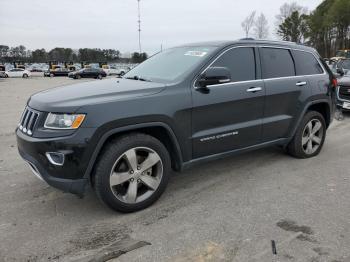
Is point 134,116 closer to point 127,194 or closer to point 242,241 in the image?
point 127,194

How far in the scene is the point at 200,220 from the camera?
353 centimetres

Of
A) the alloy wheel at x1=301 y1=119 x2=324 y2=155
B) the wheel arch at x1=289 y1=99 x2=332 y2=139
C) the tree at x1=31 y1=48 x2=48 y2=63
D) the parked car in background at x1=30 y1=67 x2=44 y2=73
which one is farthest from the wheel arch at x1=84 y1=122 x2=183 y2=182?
the tree at x1=31 y1=48 x2=48 y2=63

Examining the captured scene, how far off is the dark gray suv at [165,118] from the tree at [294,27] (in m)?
67.0

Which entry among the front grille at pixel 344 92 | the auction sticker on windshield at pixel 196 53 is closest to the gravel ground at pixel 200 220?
the auction sticker on windshield at pixel 196 53

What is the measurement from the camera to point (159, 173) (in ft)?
12.4

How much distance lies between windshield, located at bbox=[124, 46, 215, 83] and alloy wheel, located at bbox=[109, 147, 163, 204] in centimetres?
92

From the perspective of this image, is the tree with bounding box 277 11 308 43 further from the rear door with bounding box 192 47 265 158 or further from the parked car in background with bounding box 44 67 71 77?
the rear door with bounding box 192 47 265 158

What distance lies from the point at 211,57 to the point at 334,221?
2.18 m

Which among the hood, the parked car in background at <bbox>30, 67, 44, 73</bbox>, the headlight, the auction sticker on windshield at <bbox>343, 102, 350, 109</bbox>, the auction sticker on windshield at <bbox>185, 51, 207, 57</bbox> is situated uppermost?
the parked car in background at <bbox>30, 67, 44, 73</bbox>

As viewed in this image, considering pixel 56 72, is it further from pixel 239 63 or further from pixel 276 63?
pixel 239 63

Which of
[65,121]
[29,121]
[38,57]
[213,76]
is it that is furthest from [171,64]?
[38,57]

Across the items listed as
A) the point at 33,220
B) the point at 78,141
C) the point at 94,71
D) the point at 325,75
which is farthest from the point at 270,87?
the point at 94,71

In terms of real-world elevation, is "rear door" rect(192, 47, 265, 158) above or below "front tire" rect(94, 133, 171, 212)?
above

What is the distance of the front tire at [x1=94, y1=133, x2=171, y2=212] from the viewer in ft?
11.1
